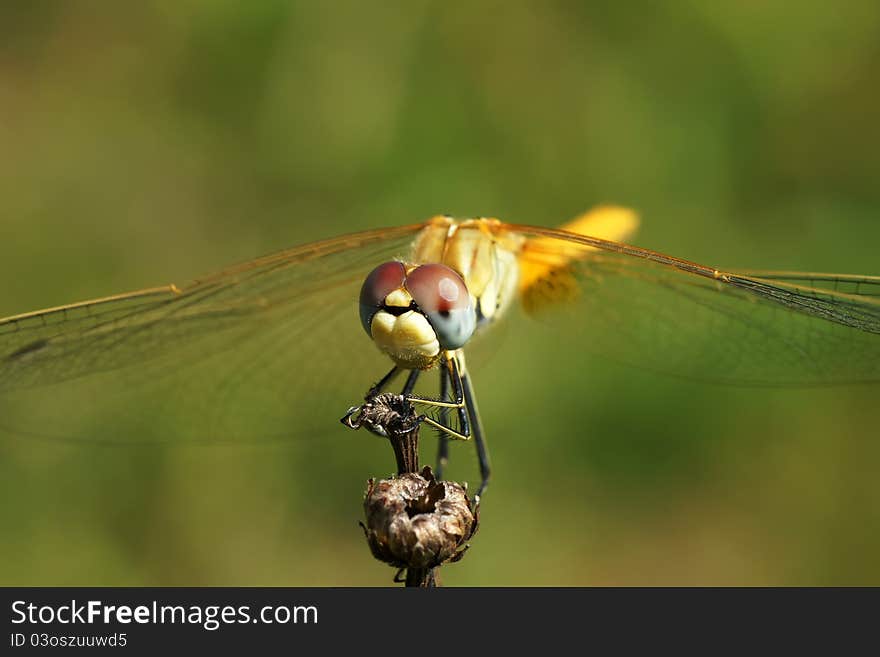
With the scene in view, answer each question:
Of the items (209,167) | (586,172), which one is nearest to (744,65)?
(586,172)

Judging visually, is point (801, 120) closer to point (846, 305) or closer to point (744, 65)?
point (744, 65)

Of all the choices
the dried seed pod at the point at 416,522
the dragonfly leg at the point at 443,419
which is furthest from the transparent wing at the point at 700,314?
the dried seed pod at the point at 416,522

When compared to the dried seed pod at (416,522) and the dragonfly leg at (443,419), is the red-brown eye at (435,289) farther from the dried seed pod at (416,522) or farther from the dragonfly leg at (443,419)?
the dried seed pod at (416,522)

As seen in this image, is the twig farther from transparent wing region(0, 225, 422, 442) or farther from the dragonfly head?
transparent wing region(0, 225, 422, 442)

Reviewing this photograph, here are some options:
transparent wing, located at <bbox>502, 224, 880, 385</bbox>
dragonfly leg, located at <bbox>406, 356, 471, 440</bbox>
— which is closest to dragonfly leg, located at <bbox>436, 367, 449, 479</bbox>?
dragonfly leg, located at <bbox>406, 356, 471, 440</bbox>

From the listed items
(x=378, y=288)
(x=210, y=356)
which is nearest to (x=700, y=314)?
(x=378, y=288)

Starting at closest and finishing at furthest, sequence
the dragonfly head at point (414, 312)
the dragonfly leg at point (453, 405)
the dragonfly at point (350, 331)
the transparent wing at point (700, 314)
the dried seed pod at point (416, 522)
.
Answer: the dried seed pod at point (416, 522)
the dragonfly leg at point (453, 405)
the dragonfly head at point (414, 312)
the transparent wing at point (700, 314)
the dragonfly at point (350, 331)
